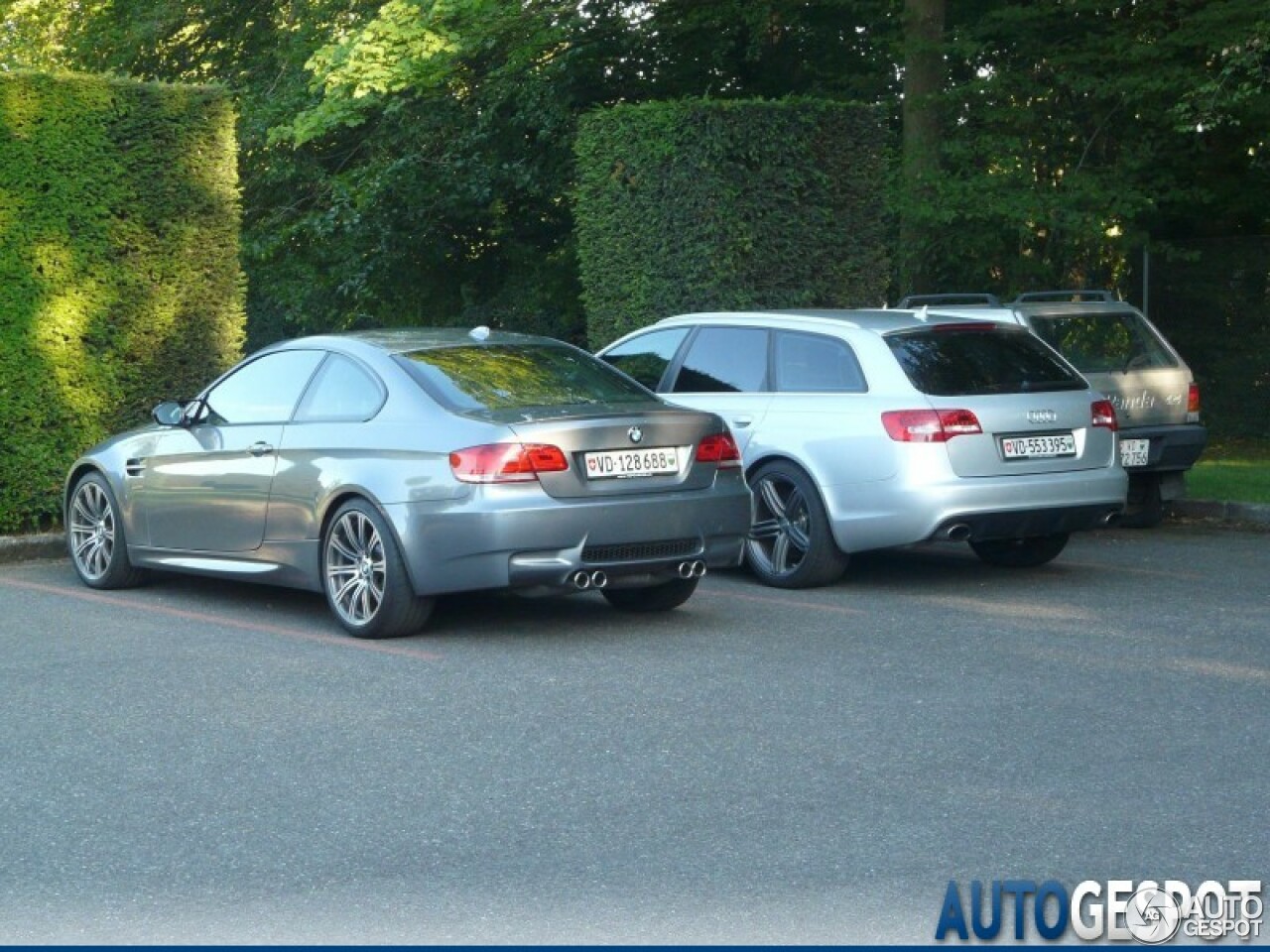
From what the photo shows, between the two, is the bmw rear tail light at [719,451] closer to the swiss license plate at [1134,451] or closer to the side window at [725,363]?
the side window at [725,363]

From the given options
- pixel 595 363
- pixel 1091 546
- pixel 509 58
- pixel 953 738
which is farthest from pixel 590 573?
pixel 509 58

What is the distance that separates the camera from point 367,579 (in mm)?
10062

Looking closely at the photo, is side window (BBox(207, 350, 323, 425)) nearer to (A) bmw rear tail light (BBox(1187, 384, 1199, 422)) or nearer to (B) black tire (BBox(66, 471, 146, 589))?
(B) black tire (BBox(66, 471, 146, 589))

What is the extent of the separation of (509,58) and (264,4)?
17.4ft

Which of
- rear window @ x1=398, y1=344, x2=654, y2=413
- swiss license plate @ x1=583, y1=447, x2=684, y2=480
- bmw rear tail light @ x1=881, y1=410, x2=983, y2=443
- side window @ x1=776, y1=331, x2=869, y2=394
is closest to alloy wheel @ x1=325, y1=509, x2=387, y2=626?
rear window @ x1=398, y1=344, x2=654, y2=413

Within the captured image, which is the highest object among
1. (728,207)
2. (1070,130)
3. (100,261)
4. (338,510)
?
(1070,130)

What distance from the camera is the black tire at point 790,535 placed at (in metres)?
11.8

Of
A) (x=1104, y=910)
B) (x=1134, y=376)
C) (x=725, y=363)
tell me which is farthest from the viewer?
(x=1134, y=376)

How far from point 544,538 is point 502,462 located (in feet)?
1.35

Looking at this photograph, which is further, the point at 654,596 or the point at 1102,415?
the point at 1102,415

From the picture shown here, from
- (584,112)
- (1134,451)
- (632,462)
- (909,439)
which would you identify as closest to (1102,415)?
(909,439)

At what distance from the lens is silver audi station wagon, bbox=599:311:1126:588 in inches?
448

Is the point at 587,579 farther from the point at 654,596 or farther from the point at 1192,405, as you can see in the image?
the point at 1192,405

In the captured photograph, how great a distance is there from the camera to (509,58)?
995 inches
